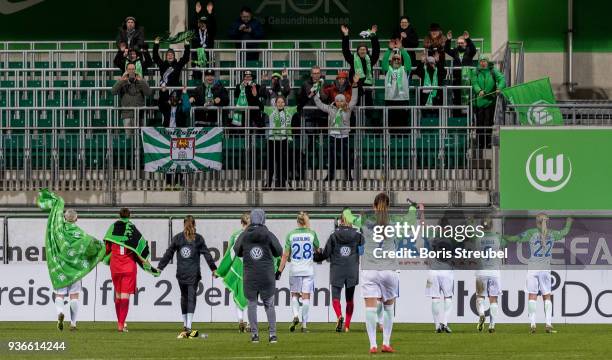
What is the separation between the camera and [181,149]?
3134cm

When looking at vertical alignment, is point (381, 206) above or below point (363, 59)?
below

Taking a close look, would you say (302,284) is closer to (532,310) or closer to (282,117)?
(532,310)

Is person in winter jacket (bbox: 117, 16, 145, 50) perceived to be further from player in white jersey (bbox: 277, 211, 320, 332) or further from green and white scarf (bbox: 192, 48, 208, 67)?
player in white jersey (bbox: 277, 211, 320, 332)

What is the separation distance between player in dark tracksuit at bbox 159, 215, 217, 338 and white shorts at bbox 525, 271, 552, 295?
5.52 meters

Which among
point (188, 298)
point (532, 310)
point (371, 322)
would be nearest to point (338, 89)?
point (532, 310)

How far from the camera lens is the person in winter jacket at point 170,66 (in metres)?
33.6

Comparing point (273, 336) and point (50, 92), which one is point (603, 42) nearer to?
point (50, 92)

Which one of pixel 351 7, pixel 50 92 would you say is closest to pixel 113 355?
pixel 50 92

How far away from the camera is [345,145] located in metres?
31.5

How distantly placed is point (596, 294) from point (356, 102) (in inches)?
262

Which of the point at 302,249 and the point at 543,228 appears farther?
the point at 302,249

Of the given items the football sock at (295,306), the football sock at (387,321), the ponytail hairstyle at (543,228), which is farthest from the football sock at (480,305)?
the football sock at (387,321)

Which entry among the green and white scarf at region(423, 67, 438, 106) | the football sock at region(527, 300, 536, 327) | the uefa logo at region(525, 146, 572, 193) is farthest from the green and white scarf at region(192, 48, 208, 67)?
the football sock at region(527, 300, 536, 327)

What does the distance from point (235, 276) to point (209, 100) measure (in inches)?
234
